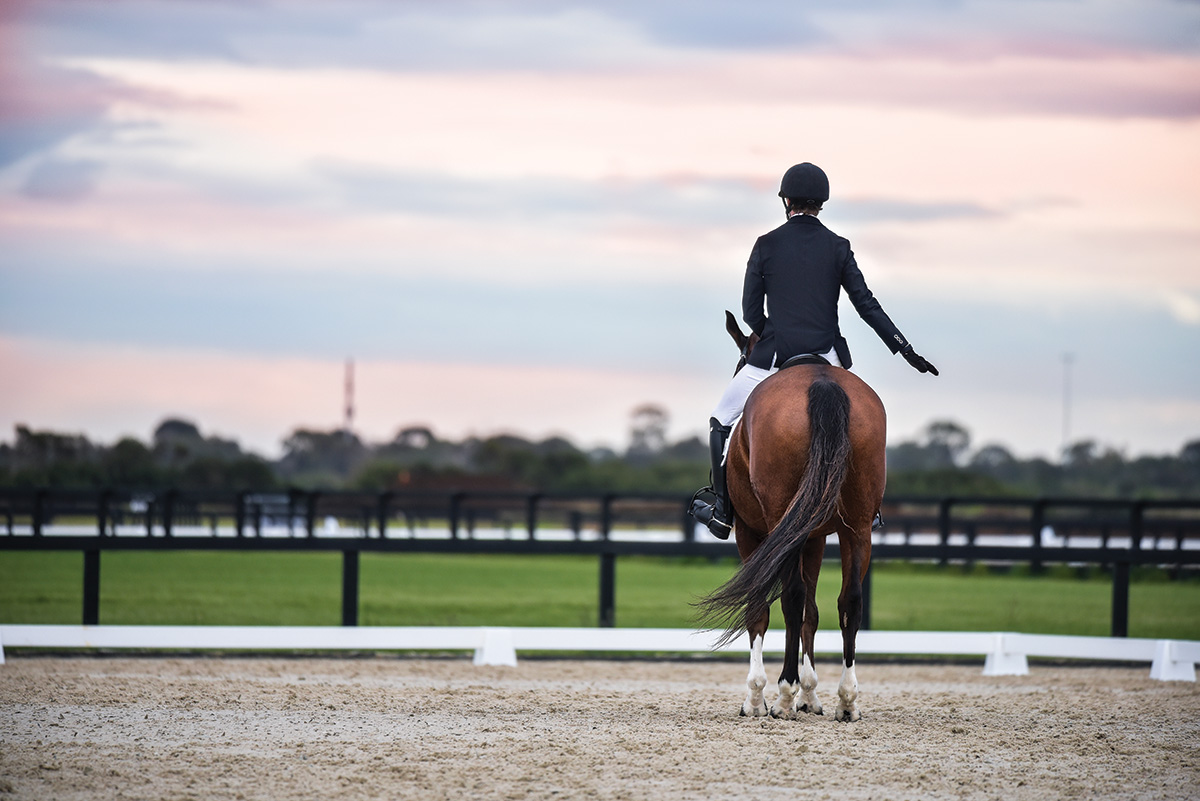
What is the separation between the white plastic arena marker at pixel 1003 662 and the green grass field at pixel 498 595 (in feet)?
7.80

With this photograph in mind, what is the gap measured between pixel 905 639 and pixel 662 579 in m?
11.7

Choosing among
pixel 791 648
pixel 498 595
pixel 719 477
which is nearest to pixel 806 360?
pixel 719 477

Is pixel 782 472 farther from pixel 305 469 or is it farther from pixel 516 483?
pixel 305 469

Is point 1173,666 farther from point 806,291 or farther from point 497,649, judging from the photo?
point 497,649

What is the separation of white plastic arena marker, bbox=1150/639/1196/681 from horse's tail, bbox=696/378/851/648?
Answer: 4.45m

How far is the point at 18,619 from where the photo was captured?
12.5 meters

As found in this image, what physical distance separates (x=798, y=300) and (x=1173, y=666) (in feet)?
15.0

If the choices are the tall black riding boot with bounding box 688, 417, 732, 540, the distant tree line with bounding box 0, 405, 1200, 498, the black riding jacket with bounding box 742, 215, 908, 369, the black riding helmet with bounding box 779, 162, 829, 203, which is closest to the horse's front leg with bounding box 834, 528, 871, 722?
the tall black riding boot with bounding box 688, 417, 732, 540

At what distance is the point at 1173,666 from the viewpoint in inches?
374

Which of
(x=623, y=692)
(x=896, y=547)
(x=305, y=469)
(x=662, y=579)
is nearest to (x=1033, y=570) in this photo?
(x=662, y=579)

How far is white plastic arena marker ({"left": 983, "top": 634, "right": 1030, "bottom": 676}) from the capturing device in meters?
9.98

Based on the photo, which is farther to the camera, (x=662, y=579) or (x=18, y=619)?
(x=662, y=579)

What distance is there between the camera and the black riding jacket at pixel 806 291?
280 inches

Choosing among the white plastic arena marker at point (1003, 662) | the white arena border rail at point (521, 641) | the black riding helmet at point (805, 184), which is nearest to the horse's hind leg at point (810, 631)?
the black riding helmet at point (805, 184)
